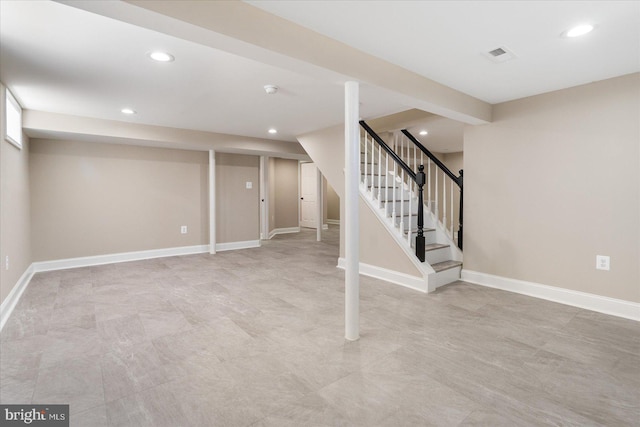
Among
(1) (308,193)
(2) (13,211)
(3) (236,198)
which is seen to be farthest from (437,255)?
(1) (308,193)

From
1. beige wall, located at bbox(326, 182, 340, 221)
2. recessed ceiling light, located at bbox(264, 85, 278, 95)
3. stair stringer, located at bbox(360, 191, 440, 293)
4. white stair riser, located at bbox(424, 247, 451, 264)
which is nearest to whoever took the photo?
recessed ceiling light, located at bbox(264, 85, 278, 95)

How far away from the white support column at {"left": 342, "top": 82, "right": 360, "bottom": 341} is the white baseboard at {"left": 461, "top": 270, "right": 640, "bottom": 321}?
2.11 meters

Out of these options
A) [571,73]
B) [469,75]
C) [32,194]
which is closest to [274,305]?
[469,75]

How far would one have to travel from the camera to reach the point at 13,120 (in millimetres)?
3316

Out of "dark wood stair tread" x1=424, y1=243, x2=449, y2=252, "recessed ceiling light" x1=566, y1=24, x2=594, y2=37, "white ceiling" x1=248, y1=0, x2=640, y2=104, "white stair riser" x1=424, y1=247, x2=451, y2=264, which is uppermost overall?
"white ceiling" x1=248, y1=0, x2=640, y2=104

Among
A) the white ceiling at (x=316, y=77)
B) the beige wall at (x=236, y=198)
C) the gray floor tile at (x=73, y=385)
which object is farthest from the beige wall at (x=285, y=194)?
the gray floor tile at (x=73, y=385)

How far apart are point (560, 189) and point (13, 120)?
567 cm

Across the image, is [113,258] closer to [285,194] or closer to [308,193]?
[285,194]

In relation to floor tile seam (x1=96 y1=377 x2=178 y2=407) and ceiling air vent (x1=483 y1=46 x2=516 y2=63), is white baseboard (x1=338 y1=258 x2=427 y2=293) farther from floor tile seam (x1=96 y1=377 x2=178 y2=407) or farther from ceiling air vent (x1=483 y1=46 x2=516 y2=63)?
floor tile seam (x1=96 y1=377 x2=178 y2=407)

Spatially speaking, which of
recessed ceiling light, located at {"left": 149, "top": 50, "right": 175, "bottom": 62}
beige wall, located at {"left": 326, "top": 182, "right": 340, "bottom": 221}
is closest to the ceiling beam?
recessed ceiling light, located at {"left": 149, "top": 50, "right": 175, "bottom": 62}

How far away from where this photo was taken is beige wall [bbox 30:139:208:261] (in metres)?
4.59

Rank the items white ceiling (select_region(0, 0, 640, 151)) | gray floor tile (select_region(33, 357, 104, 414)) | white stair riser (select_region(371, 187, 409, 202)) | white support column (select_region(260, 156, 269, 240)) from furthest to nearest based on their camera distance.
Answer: white support column (select_region(260, 156, 269, 240))
white stair riser (select_region(371, 187, 409, 202))
white ceiling (select_region(0, 0, 640, 151))
gray floor tile (select_region(33, 357, 104, 414))

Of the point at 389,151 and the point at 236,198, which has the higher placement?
the point at 389,151

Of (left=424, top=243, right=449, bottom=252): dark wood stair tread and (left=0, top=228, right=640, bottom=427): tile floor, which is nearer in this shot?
(left=0, top=228, right=640, bottom=427): tile floor
